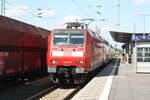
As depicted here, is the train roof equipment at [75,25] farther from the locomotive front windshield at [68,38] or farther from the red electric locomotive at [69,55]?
the locomotive front windshield at [68,38]

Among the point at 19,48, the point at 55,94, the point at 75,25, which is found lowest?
the point at 55,94

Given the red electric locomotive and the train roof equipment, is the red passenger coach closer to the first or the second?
the red electric locomotive

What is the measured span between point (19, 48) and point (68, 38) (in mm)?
2496

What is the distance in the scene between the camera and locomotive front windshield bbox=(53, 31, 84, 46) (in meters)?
14.9

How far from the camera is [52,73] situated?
1466 centimetres

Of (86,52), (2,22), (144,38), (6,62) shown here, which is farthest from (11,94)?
(144,38)

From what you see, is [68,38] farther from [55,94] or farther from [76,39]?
[55,94]

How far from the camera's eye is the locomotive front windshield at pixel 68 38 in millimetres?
14922

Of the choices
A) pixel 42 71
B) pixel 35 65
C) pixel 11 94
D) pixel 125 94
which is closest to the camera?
pixel 125 94

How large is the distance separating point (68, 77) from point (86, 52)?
60.0 inches

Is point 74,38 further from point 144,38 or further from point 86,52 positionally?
point 144,38

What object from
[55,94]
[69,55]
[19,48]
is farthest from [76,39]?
[55,94]

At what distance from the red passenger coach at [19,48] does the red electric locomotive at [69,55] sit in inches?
59.3

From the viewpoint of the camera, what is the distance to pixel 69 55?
14.5 m
